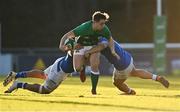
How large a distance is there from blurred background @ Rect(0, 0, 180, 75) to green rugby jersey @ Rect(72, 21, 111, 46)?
18.7m

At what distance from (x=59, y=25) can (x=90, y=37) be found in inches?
939

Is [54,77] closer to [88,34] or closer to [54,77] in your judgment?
[54,77]

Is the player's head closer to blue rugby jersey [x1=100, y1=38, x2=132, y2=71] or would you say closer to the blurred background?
blue rugby jersey [x1=100, y1=38, x2=132, y2=71]

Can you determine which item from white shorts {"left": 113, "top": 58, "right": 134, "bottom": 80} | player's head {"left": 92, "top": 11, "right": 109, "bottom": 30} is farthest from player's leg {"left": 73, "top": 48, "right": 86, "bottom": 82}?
white shorts {"left": 113, "top": 58, "right": 134, "bottom": 80}

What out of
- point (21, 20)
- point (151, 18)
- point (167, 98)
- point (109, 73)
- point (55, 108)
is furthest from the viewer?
point (21, 20)

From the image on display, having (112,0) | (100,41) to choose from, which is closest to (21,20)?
(112,0)

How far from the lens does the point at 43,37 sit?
3875 centimetres

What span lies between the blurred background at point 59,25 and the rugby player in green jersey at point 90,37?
61.1 ft

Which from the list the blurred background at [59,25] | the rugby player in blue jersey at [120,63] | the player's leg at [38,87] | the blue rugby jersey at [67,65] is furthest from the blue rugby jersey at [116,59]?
the blurred background at [59,25]

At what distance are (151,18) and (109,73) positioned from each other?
5.81 m

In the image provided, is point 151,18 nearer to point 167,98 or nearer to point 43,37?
point 43,37

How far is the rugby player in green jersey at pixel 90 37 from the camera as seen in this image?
1449 centimetres

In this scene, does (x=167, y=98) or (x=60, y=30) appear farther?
(x=60, y=30)

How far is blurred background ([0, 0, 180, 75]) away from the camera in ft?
114
